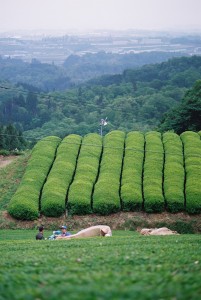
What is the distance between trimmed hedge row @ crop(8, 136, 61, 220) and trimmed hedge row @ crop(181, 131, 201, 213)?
9.85 metres

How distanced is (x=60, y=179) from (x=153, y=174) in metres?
6.57

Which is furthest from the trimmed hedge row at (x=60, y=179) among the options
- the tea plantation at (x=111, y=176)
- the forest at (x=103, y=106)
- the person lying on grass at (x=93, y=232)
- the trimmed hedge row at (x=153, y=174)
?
the forest at (x=103, y=106)

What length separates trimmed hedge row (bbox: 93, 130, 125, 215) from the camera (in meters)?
28.4

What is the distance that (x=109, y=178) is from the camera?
31000mm

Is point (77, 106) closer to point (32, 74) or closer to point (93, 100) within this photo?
point (93, 100)

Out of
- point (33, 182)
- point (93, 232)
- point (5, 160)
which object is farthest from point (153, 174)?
point (5, 160)

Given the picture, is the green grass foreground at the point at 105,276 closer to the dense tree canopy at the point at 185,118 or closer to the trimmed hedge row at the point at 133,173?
the trimmed hedge row at the point at 133,173

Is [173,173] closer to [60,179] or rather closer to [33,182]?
[60,179]

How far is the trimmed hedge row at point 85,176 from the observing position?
28344mm

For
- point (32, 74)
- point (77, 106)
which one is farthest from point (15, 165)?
point (32, 74)

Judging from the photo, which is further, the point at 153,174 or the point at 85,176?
the point at 153,174

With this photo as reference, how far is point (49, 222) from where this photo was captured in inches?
1091

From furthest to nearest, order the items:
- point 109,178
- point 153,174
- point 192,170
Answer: point 192,170, point 153,174, point 109,178

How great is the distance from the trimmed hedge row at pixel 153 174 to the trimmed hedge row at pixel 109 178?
6.28 feet
